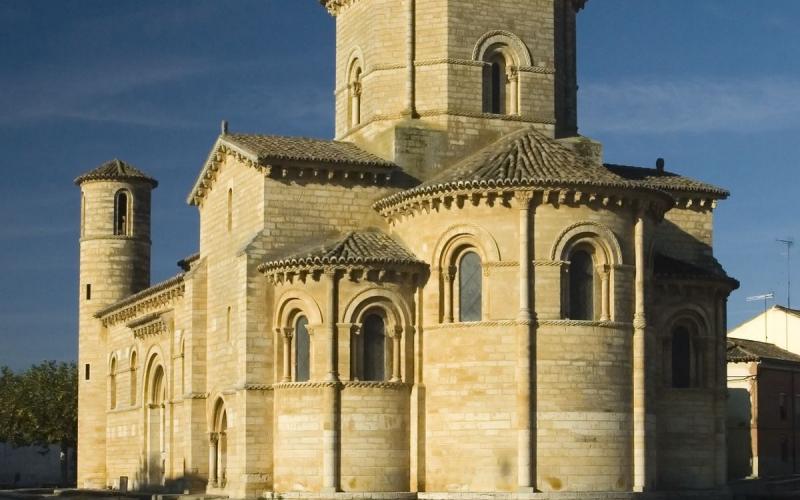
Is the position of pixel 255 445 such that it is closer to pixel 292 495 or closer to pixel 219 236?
pixel 292 495

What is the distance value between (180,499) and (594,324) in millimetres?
12137

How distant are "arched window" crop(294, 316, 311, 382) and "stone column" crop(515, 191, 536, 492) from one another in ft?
17.2

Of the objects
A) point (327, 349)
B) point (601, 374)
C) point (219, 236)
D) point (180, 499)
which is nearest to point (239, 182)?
point (219, 236)

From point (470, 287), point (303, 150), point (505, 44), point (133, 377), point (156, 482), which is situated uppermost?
point (505, 44)

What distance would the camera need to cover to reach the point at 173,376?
4278cm

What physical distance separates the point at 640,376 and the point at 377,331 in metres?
6.19

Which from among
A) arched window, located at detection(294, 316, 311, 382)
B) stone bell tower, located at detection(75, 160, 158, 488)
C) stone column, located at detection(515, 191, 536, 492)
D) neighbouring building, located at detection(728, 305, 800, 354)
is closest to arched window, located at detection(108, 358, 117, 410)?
stone bell tower, located at detection(75, 160, 158, 488)

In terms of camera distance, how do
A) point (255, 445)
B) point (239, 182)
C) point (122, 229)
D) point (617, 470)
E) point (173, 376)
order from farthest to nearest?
1. point (122, 229)
2. point (173, 376)
3. point (239, 182)
4. point (255, 445)
5. point (617, 470)

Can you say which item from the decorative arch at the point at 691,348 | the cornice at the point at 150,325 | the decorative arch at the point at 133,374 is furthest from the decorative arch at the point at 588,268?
the decorative arch at the point at 133,374

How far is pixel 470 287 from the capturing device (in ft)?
107

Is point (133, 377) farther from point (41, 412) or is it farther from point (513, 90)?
point (513, 90)

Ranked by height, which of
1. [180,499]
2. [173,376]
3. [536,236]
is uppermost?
[536,236]

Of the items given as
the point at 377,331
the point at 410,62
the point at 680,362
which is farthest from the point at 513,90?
the point at 680,362

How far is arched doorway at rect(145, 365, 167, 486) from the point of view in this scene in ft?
148
